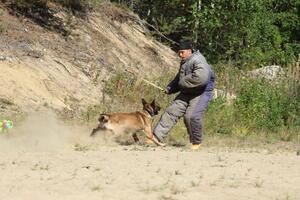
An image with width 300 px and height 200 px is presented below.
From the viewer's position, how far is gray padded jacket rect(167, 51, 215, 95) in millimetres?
11438

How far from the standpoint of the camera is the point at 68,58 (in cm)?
1812

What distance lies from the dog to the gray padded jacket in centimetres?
89

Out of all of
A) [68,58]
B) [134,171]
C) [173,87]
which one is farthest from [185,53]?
[68,58]

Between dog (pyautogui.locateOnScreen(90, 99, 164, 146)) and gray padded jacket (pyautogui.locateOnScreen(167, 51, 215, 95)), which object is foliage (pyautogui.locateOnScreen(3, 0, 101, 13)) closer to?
dog (pyautogui.locateOnScreen(90, 99, 164, 146))

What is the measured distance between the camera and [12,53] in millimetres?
16656

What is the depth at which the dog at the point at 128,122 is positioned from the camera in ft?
38.6

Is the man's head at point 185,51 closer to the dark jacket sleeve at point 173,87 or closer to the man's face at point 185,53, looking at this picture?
the man's face at point 185,53

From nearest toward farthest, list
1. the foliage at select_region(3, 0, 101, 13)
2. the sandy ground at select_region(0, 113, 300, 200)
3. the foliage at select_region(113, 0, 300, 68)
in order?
the sandy ground at select_region(0, 113, 300, 200) < the foliage at select_region(3, 0, 101, 13) < the foliage at select_region(113, 0, 300, 68)

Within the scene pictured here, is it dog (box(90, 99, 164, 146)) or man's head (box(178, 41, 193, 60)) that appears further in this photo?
dog (box(90, 99, 164, 146))

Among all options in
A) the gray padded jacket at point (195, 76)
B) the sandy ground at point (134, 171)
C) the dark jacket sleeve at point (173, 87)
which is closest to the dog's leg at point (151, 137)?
the sandy ground at point (134, 171)

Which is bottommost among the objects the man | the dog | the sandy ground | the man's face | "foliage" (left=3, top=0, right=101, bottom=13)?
the sandy ground

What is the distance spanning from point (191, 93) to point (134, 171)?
12.2ft

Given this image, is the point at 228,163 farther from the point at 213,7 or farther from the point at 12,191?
the point at 213,7

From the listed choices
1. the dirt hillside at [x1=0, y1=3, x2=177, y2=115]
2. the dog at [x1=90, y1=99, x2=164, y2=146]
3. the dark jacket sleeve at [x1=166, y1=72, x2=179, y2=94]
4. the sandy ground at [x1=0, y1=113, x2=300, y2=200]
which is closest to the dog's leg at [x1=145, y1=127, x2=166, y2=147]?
the dog at [x1=90, y1=99, x2=164, y2=146]
